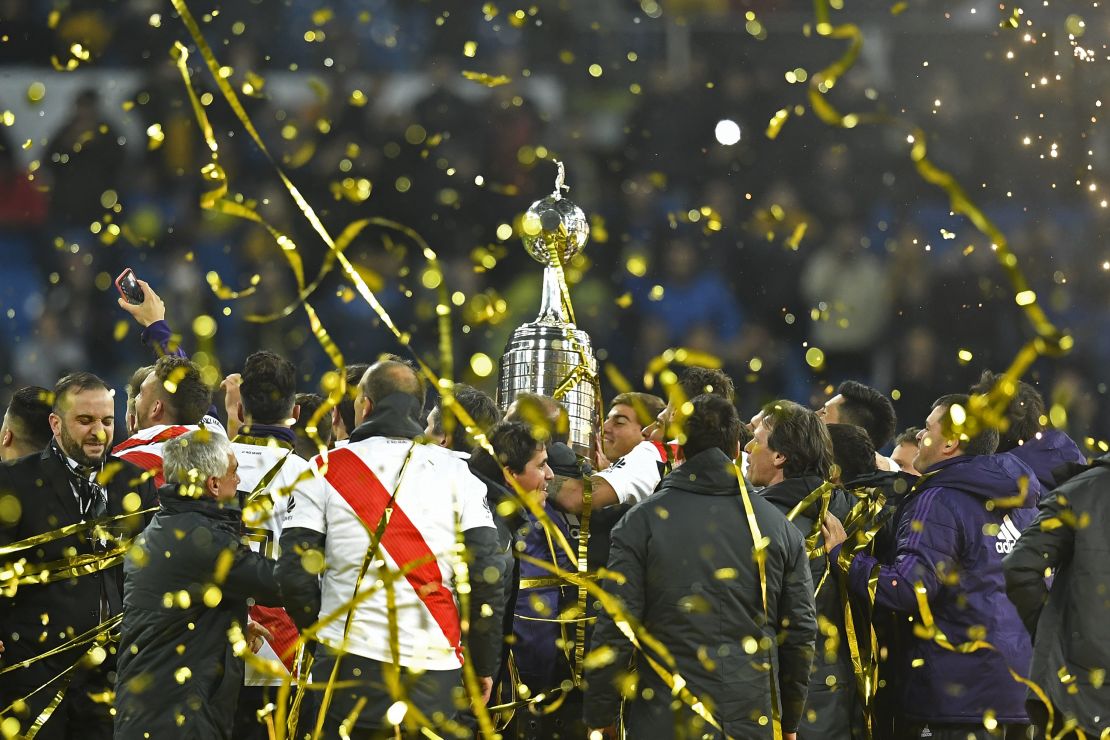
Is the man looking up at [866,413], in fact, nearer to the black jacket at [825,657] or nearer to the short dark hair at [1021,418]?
the short dark hair at [1021,418]

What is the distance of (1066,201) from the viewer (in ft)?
26.8

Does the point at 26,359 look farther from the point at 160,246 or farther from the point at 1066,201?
the point at 1066,201

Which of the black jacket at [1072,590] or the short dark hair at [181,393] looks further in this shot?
the short dark hair at [181,393]

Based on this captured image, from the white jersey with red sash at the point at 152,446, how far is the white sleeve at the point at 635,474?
3.68ft

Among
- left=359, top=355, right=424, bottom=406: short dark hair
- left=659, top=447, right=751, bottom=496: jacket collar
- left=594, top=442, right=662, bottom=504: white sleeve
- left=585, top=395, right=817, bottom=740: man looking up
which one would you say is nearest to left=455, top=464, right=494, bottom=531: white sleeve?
left=359, top=355, right=424, bottom=406: short dark hair

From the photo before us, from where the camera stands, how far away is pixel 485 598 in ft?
10.6

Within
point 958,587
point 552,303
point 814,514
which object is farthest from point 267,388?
point 552,303

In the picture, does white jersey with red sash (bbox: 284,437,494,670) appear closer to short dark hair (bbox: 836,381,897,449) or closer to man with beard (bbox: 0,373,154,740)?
man with beard (bbox: 0,373,154,740)

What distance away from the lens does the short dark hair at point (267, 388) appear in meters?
3.77

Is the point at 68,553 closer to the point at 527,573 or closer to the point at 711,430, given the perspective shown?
the point at 527,573

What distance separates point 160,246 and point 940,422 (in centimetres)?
546

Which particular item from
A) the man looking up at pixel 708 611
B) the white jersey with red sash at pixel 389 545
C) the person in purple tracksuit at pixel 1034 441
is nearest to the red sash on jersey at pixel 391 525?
the white jersey with red sash at pixel 389 545

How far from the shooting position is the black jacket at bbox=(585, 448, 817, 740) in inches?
125

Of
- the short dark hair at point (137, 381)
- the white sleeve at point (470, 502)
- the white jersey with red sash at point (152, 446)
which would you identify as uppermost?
the short dark hair at point (137, 381)
